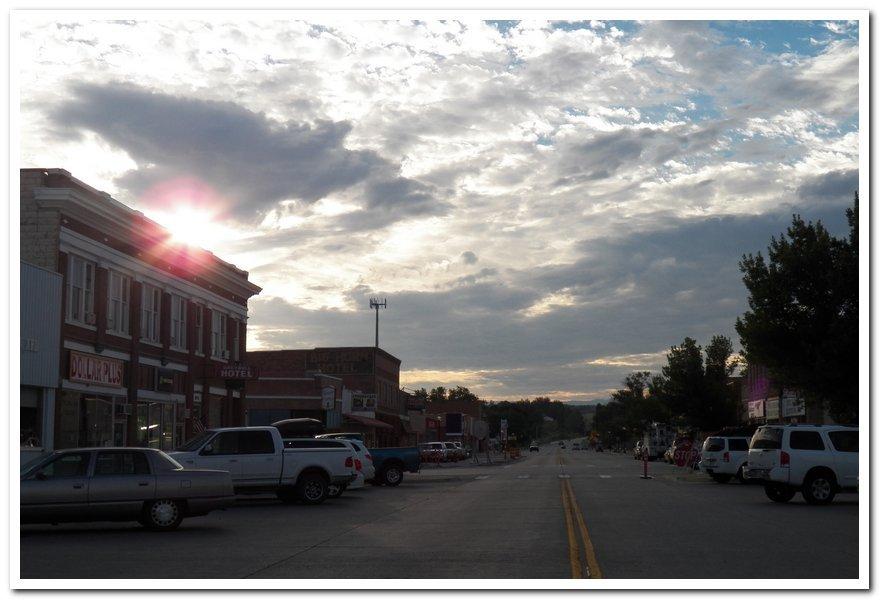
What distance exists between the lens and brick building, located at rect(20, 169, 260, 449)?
3266 cm

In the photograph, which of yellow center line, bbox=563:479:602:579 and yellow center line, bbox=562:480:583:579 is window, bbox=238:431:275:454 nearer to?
yellow center line, bbox=563:479:602:579

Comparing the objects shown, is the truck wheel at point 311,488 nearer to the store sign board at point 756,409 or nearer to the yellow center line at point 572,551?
the yellow center line at point 572,551

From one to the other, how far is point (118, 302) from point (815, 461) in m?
24.6

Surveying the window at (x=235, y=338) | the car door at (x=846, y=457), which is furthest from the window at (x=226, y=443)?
the window at (x=235, y=338)

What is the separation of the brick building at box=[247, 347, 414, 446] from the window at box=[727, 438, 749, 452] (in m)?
36.9

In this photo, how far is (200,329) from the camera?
153ft

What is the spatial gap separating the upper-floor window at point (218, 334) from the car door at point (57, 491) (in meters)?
29.9

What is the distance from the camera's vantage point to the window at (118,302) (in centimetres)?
3719

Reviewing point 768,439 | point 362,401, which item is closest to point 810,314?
point 768,439

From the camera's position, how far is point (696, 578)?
12.0 metres

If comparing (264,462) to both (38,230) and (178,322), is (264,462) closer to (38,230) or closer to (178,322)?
(38,230)
